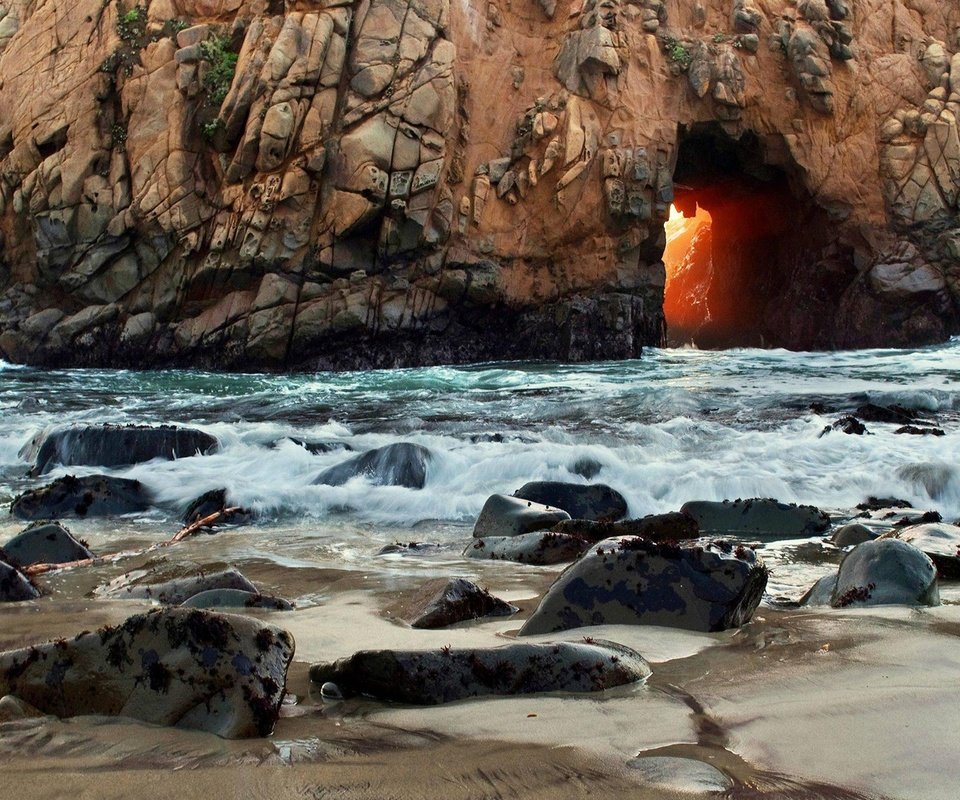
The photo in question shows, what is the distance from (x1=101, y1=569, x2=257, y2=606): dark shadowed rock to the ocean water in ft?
3.36

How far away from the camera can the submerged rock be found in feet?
11.4

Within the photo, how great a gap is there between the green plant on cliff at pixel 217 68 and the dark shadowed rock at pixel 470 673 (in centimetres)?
1769

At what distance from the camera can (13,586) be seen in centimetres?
383

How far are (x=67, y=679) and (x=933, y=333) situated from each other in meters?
22.2

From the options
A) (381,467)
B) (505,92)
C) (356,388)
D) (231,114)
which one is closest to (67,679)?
(381,467)

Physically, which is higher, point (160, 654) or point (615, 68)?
point (615, 68)

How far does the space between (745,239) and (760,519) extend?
2240 cm

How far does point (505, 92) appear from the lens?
19.9 metres

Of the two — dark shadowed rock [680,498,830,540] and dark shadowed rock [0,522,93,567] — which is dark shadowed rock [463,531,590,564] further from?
dark shadowed rock [0,522,93,567]

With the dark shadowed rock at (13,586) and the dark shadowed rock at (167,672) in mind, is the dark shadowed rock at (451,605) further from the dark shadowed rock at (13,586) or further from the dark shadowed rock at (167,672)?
the dark shadowed rock at (13,586)

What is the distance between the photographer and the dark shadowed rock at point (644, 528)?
5.36 m

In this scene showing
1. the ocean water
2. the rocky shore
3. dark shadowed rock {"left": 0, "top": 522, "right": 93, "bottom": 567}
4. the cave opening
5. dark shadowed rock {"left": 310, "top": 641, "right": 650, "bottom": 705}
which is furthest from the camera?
the cave opening

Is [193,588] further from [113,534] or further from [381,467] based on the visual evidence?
[381,467]

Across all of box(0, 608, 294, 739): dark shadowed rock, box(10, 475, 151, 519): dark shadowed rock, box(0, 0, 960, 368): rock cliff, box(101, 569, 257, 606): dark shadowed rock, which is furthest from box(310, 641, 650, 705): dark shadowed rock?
box(0, 0, 960, 368): rock cliff
